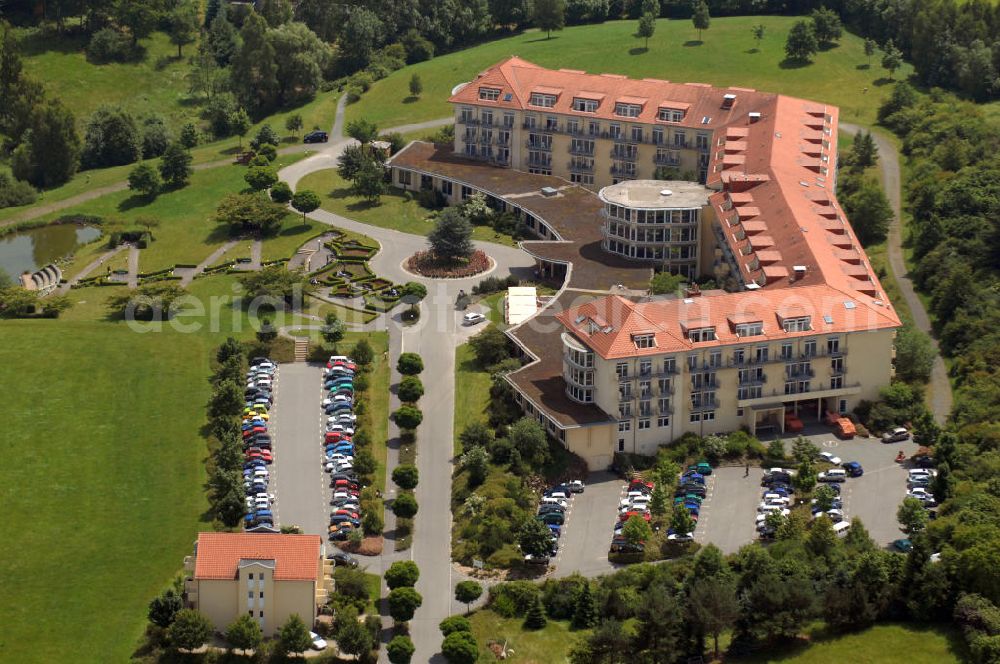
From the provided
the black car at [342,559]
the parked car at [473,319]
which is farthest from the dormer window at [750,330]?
the black car at [342,559]

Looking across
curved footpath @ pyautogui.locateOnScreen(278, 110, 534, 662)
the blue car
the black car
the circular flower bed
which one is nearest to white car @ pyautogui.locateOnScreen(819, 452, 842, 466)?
the blue car

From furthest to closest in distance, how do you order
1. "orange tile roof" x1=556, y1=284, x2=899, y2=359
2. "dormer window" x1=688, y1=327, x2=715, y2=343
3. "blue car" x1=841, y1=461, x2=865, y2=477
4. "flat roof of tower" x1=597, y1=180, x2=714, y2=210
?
"flat roof of tower" x1=597, y1=180, x2=714, y2=210
"dormer window" x1=688, y1=327, x2=715, y2=343
"orange tile roof" x1=556, y1=284, x2=899, y2=359
"blue car" x1=841, y1=461, x2=865, y2=477

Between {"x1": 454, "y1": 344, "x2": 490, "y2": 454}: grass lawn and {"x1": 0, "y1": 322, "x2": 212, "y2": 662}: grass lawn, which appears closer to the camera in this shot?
{"x1": 0, "y1": 322, "x2": 212, "y2": 662}: grass lawn

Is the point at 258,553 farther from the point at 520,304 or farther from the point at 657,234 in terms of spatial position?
the point at 657,234

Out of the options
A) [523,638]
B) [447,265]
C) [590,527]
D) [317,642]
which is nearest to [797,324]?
[590,527]

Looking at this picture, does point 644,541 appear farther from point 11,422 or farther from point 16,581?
point 11,422

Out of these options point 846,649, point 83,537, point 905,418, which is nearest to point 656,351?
point 905,418

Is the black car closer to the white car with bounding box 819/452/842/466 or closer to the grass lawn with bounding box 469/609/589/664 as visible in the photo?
the grass lawn with bounding box 469/609/589/664
